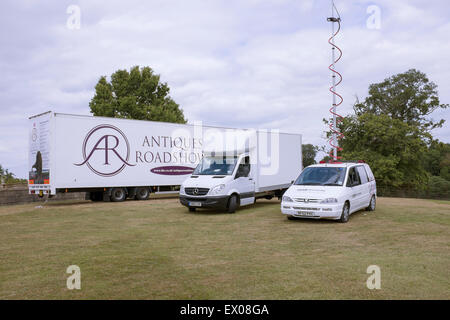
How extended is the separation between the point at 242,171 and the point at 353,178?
4112 mm

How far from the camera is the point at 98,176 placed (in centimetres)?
1886

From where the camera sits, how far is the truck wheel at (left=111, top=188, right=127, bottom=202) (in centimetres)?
1967

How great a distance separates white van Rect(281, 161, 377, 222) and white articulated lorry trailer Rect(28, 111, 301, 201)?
544 centimetres

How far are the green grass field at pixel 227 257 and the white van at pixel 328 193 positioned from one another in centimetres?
38

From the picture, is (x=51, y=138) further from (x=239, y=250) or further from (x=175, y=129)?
(x=239, y=250)

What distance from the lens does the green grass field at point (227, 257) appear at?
207 inches

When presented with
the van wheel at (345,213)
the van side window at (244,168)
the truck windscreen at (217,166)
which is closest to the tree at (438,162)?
the van side window at (244,168)

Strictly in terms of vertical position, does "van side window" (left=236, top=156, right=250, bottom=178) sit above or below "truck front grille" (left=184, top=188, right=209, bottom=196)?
above

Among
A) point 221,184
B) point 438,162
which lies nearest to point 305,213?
point 221,184

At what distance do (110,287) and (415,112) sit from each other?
44.2 metres

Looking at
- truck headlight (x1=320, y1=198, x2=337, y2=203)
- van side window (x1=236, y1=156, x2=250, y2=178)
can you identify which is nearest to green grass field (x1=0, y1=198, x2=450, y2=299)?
truck headlight (x1=320, y1=198, x2=337, y2=203)

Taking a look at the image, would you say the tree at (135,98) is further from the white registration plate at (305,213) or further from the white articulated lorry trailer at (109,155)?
the white registration plate at (305,213)

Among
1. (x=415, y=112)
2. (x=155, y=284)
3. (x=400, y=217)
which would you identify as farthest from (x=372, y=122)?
(x=155, y=284)

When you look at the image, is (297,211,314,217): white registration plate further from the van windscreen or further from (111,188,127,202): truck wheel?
(111,188,127,202): truck wheel
